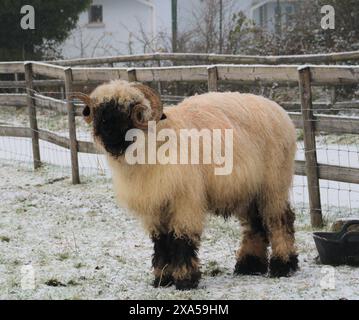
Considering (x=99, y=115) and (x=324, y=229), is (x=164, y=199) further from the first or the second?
(x=324, y=229)

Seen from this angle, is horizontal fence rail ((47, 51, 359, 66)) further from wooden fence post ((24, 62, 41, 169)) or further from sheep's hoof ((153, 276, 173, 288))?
sheep's hoof ((153, 276, 173, 288))

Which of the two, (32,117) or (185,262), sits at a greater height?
(32,117)

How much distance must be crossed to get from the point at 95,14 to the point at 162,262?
93.1 feet

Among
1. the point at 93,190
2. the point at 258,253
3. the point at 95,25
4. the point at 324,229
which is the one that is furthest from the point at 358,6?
the point at 95,25

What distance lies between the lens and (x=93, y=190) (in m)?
10.8

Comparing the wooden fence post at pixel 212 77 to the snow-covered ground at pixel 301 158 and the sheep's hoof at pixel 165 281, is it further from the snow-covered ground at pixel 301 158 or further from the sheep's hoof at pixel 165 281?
the sheep's hoof at pixel 165 281

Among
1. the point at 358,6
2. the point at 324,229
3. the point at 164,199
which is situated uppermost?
the point at 358,6

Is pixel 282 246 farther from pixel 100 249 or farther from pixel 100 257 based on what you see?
pixel 100 249

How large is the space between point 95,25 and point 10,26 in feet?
35.2

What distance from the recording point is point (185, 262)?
6.12 meters

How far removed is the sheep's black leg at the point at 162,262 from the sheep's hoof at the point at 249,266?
718 millimetres

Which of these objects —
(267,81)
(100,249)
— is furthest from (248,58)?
(100,249)

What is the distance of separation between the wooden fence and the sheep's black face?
3084mm

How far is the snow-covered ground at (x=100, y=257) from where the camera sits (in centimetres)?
606
